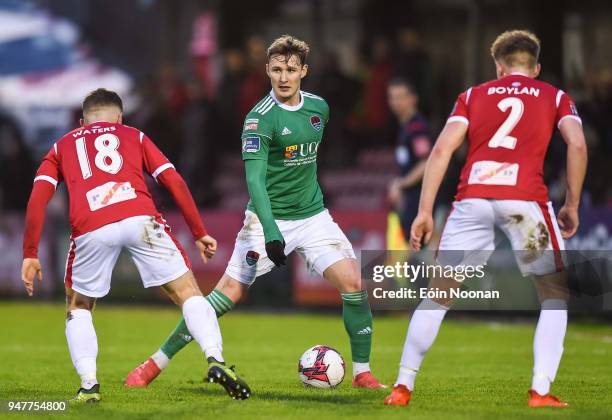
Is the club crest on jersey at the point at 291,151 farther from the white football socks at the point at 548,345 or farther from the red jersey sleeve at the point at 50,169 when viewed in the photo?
the white football socks at the point at 548,345

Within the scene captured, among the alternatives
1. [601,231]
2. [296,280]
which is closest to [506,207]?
[601,231]

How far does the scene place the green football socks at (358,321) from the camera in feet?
27.4

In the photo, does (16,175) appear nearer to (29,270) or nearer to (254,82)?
(254,82)

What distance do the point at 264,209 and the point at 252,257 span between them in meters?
0.69

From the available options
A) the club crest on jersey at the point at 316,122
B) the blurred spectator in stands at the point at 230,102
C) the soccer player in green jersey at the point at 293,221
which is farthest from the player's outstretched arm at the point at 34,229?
the blurred spectator in stands at the point at 230,102

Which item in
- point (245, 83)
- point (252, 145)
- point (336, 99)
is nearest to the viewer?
point (252, 145)

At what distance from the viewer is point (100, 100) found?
759cm

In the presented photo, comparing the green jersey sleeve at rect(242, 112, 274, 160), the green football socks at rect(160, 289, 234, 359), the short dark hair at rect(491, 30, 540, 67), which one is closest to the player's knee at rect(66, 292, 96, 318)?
the green football socks at rect(160, 289, 234, 359)

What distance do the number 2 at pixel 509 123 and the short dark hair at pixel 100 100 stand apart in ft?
7.90

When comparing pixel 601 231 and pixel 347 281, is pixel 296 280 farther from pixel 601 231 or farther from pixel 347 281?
pixel 347 281

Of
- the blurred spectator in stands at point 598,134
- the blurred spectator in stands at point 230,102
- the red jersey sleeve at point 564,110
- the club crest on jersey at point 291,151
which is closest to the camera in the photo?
the red jersey sleeve at point 564,110

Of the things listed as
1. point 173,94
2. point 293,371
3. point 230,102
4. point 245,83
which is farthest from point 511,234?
point 173,94

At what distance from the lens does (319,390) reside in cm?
814

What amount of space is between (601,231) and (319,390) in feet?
22.6
